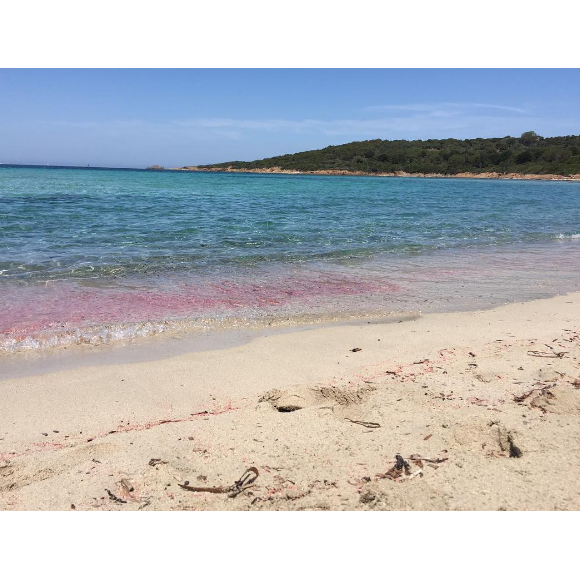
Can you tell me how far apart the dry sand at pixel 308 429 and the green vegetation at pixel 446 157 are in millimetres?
85143

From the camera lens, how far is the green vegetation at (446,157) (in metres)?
86.3

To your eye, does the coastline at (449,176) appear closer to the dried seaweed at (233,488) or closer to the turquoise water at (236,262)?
the turquoise water at (236,262)

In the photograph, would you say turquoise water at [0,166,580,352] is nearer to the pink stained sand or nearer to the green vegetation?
the pink stained sand

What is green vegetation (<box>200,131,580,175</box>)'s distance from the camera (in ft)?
283

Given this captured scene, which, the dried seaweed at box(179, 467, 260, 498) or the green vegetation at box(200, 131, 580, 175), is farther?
the green vegetation at box(200, 131, 580, 175)

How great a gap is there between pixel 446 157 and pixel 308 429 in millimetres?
104243

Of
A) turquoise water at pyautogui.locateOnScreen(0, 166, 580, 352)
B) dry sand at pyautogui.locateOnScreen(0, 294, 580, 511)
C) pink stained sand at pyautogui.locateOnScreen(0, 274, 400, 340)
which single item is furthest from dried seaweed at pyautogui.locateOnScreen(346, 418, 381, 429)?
pink stained sand at pyautogui.locateOnScreen(0, 274, 400, 340)

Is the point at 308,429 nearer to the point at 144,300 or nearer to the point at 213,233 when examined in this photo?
the point at 144,300

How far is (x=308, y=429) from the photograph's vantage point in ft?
11.1

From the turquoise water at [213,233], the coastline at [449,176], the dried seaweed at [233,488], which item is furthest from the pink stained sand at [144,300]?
the coastline at [449,176]

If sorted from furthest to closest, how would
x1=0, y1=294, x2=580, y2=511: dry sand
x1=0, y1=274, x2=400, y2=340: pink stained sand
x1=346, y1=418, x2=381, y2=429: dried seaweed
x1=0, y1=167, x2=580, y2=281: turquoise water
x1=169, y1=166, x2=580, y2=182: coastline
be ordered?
x1=169, y1=166, x2=580, y2=182: coastline → x1=0, y1=167, x2=580, y2=281: turquoise water → x1=0, y1=274, x2=400, y2=340: pink stained sand → x1=346, y1=418, x2=381, y2=429: dried seaweed → x1=0, y1=294, x2=580, y2=511: dry sand

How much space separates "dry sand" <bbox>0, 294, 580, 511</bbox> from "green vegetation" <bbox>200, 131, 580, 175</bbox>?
85.1 m
